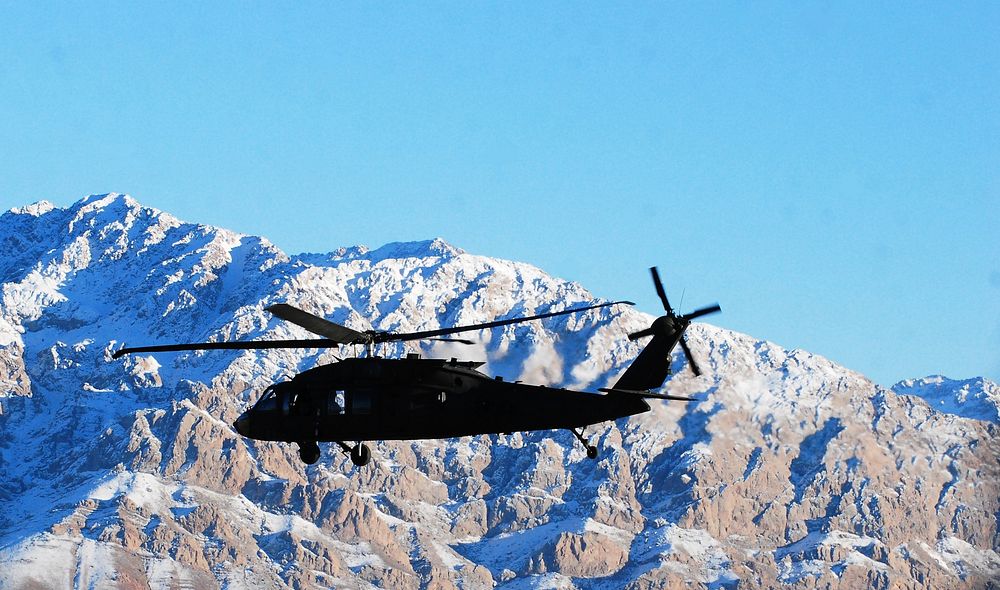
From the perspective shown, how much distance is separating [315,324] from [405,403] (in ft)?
26.4

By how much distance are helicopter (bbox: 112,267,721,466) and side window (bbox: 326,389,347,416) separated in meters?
0.06

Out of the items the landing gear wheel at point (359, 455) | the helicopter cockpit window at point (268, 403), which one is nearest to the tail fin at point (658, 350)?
the landing gear wheel at point (359, 455)

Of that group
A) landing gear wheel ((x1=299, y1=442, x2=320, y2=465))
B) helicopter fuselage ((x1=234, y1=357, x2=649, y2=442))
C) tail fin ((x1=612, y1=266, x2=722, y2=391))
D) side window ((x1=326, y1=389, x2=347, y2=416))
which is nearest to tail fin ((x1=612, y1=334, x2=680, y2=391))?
tail fin ((x1=612, y1=266, x2=722, y2=391))

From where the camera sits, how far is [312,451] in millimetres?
98938

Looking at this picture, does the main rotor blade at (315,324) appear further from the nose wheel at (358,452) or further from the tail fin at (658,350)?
the tail fin at (658,350)

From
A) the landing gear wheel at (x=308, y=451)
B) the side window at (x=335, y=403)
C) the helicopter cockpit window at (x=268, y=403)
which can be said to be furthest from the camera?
the helicopter cockpit window at (x=268, y=403)

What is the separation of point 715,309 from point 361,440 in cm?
2294

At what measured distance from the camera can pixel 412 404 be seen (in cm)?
9556

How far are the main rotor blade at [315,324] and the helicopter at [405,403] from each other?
0.14 m

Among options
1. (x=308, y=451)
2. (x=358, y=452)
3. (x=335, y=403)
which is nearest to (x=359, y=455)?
(x=358, y=452)

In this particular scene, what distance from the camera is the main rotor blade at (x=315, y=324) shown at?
287ft

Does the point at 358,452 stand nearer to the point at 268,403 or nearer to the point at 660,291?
the point at 268,403

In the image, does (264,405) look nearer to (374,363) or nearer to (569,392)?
(374,363)

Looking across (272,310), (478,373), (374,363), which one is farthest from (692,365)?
(272,310)
